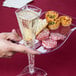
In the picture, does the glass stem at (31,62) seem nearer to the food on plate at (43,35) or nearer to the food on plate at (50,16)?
the food on plate at (43,35)

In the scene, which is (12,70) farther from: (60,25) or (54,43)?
(60,25)

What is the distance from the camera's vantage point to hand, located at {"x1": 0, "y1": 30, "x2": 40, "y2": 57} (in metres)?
0.74

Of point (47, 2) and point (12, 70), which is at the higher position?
point (47, 2)

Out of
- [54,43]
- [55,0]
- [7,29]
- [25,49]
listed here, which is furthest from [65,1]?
[25,49]

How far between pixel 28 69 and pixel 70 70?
19 centimetres

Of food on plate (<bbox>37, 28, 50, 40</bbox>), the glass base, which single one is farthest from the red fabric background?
food on plate (<bbox>37, 28, 50, 40</bbox>)

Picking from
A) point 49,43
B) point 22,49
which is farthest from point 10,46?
point 49,43

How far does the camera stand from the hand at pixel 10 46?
0.74m

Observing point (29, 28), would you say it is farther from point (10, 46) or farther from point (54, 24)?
point (54, 24)

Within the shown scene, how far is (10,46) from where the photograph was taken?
0.77 metres

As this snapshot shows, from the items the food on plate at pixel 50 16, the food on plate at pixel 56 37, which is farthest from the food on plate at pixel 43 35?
the food on plate at pixel 50 16

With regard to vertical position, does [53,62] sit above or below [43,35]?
below

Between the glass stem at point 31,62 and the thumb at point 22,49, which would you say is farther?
the glass stem at point 31,62

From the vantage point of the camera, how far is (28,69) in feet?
2.95
